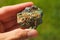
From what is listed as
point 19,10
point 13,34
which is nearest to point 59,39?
point 19,10

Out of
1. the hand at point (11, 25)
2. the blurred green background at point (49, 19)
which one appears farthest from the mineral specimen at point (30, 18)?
the blurred green background at point (49, 19)

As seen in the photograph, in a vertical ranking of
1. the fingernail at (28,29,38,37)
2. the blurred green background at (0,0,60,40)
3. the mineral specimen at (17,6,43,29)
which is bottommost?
the blurred green background at (0,0,60,40)

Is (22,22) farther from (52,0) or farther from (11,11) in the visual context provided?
(52,0)

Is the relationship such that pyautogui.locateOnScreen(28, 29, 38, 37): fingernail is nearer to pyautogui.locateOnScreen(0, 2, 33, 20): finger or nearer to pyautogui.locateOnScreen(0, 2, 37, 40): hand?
pyautogui.locateOnScreen(0, 2, 37, 40): hand

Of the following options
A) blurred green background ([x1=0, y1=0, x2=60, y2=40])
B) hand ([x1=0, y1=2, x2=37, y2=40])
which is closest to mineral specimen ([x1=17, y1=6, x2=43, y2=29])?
hand ([x1=0, y1=2, x2=37, y2=40])

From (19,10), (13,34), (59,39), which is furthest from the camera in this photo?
(59,39)

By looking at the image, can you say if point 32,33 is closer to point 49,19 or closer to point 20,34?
point 20,34
